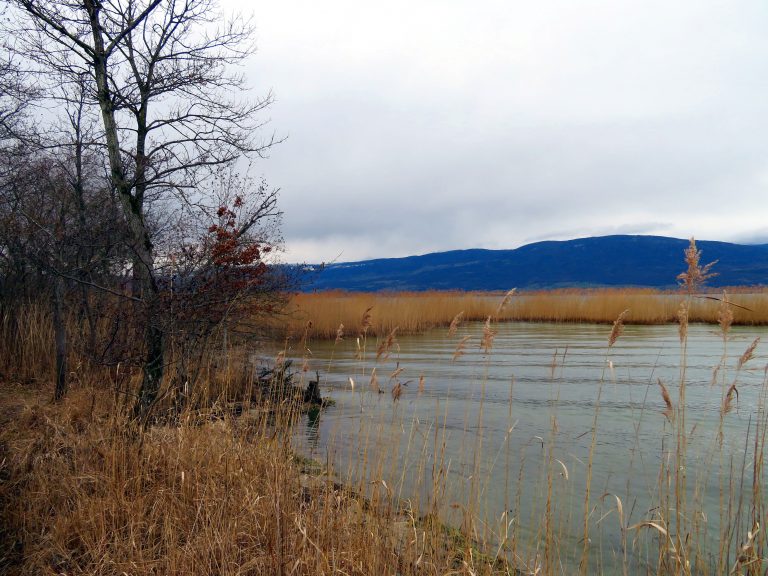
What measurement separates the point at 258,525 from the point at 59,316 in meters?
4.68

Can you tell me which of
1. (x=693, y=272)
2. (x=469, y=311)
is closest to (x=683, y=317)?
(x=693, y=272)

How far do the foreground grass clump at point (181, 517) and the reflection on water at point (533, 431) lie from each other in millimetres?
394

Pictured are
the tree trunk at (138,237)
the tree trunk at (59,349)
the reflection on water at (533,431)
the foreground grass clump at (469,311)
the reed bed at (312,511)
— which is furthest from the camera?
the foreground grass clump at (469,311)

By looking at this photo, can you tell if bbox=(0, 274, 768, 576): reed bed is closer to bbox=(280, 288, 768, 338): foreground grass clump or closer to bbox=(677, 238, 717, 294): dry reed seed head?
bbox=(677, 238, 717, 294): dry reed seed head

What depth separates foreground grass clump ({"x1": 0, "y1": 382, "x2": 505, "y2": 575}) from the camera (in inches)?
114

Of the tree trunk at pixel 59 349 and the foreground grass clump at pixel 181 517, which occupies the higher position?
the tree trunk at pixel 59 349

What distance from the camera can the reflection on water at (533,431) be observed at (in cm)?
405

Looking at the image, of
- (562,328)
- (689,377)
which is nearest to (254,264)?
(689,377)

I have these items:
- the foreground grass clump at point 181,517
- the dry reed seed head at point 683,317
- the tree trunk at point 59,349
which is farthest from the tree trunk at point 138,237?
the dry reed seed head at point 683,317

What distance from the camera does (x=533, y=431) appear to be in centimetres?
695

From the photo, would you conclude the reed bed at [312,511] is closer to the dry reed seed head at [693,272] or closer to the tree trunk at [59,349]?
the dry reed seed head at [693,272]

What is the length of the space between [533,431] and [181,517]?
4.74 metres

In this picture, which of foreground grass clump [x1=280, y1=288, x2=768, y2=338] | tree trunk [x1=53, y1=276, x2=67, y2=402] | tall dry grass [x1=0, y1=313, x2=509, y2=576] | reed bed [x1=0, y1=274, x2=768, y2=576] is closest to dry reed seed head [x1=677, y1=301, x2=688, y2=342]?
reed bed [x1=0, y1=274, x2=768, y2=576]

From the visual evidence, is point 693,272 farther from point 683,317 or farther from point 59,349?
point 59,349
